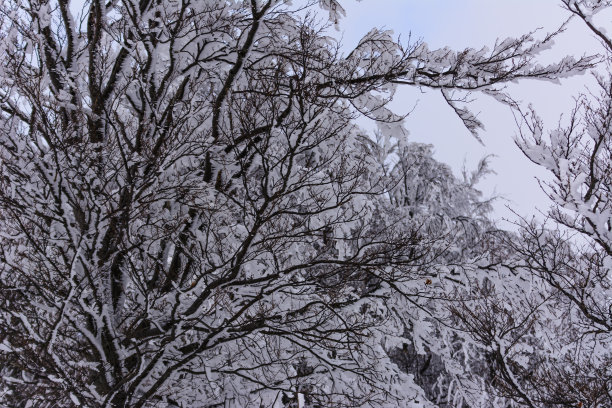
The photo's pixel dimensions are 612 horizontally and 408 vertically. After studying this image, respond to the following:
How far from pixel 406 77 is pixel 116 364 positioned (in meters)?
4.48

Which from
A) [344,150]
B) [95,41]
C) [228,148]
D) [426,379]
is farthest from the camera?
[426,379]

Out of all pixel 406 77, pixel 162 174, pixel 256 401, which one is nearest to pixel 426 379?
pixel 256 401

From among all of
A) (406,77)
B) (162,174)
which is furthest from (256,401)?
(406,77)

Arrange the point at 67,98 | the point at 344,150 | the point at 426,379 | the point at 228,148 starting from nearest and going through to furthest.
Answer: the point at 67,98, the point at 228,148, the point at 344,150, the point at 426,379

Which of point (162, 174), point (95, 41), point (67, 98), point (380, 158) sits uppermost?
point (380, 158)

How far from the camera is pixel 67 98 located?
4184 millimetres

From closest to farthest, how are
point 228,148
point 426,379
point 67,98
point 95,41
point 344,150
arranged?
→ point 67,98 < point 95,41 < point 228,148 < point 344,150 < point 426,379

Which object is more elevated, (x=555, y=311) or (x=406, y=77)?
(x=406, y=77)

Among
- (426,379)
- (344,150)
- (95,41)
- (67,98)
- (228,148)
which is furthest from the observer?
(426,379)

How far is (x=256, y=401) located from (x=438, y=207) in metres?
9.28

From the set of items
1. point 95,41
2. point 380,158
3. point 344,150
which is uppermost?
point 380,158

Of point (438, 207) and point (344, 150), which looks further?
point (438, 207)

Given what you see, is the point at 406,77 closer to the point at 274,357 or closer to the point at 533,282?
the point at 533,282

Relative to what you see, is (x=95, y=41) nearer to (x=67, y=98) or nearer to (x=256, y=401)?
(x=67, y=98)
